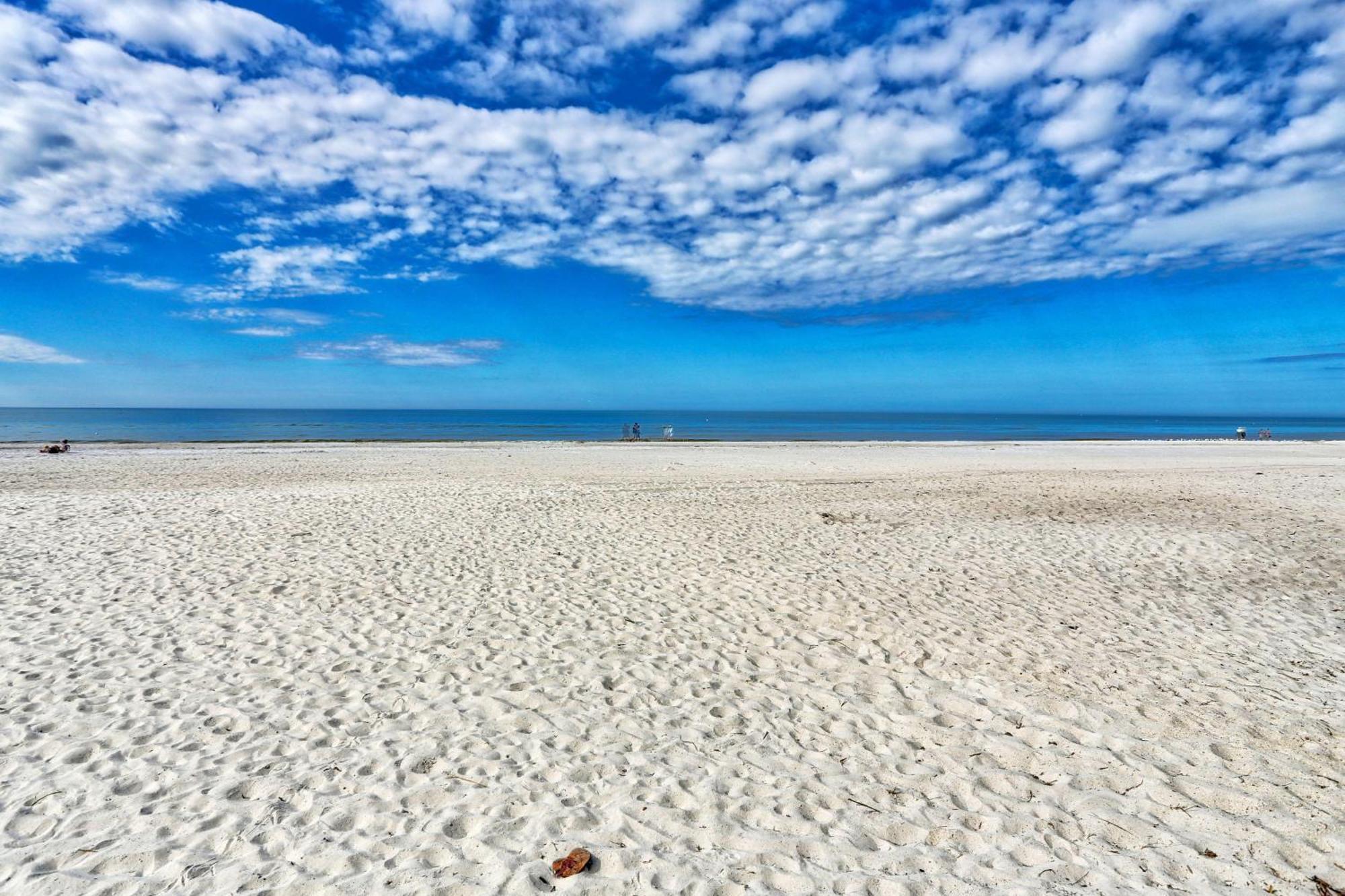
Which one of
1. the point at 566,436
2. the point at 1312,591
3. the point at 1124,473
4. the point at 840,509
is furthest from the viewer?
the point at 566,436

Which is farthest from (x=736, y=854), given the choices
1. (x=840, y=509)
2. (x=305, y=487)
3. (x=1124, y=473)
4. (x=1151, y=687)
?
(x=1124, y=473)

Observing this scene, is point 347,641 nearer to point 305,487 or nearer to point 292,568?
point 292,568

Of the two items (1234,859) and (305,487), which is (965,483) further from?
(305,487)

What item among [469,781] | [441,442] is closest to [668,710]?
[469,781]

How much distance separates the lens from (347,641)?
652cm

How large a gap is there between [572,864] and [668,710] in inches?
71.9

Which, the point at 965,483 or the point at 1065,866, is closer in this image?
the point at 1065,866

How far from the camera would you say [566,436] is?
174ft

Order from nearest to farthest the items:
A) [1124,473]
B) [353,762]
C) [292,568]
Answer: [353,762], [292,568], [1124,473]

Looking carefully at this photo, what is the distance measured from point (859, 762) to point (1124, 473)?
21866mm

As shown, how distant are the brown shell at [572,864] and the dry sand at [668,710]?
65mm

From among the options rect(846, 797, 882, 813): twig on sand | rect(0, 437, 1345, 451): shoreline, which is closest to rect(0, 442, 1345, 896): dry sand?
rect(846, 797, 882, 813): twig on sand

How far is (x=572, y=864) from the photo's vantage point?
351 centimetres

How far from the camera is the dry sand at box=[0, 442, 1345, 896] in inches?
142
